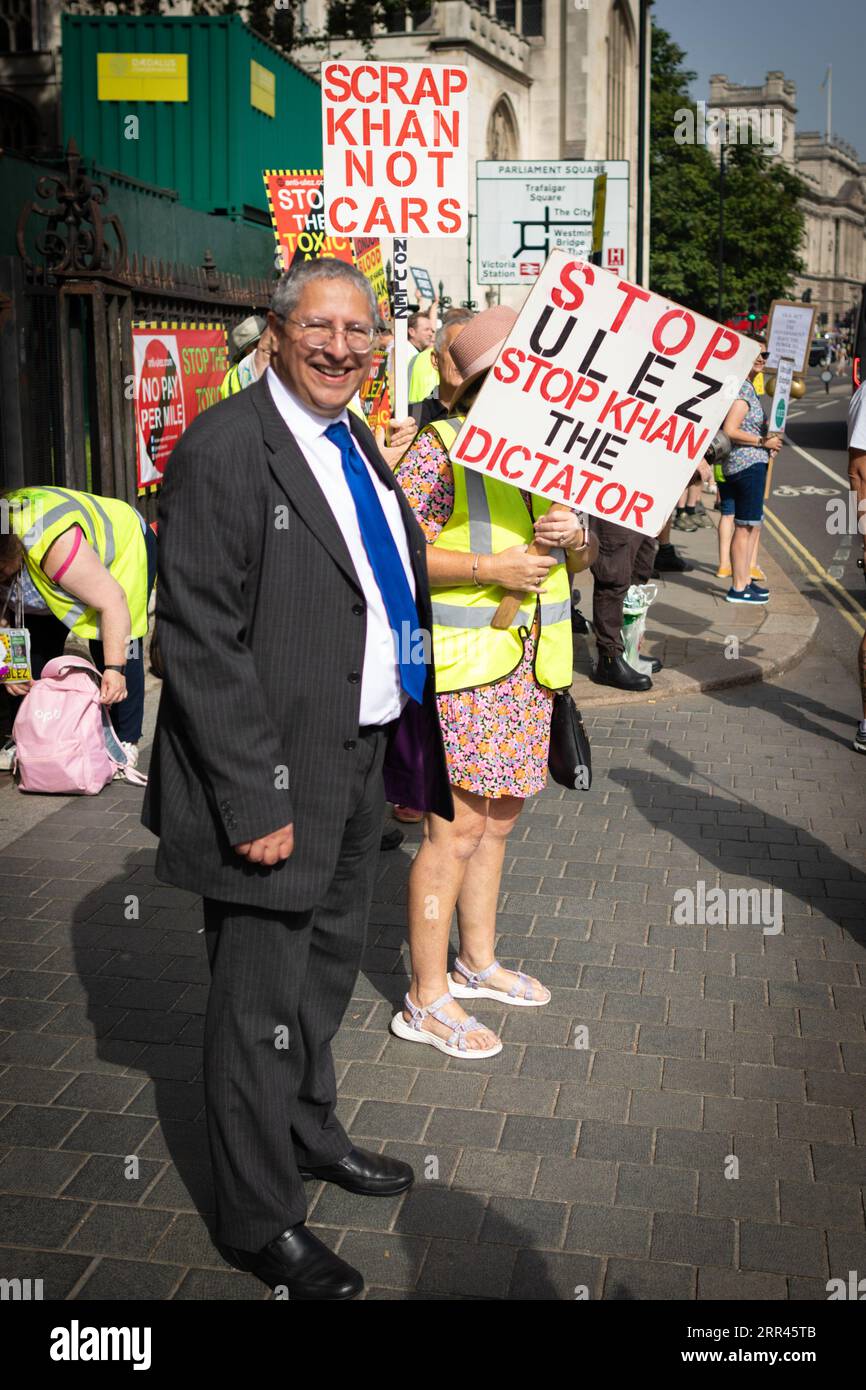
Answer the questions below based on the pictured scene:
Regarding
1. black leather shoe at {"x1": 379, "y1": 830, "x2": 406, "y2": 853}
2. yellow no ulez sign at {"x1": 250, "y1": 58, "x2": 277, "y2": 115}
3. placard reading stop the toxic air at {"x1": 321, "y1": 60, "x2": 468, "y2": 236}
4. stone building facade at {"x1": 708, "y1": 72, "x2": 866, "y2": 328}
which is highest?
stone building facade at {"x1": 708, "y1": 72, "x2": 866, "y2": 328}

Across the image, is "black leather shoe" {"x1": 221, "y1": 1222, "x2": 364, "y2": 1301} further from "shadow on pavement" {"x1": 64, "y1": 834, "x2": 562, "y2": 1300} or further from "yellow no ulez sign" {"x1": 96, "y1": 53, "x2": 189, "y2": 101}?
"yellow no ulez sign" {"x1": 96, "y1": 53, "x2": 189, "y2": 101}

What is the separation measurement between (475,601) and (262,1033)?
1478mm

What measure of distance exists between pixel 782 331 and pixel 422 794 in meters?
11.6

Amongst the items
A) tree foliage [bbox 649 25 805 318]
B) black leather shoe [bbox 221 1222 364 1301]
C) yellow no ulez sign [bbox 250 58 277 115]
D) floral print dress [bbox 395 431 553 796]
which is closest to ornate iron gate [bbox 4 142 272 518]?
floral print dress [bbox 395 431 553 796]

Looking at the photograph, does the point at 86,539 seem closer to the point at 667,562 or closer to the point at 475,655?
the point at 475,655

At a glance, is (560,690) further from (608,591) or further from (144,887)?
(608,591)

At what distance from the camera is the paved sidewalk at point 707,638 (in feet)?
29.3

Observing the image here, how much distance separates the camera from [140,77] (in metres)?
20.6

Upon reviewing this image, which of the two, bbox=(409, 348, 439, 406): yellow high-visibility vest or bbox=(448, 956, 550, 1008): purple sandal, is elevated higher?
bbox=(409, 348, 439, 406): yellow high-visibility vest

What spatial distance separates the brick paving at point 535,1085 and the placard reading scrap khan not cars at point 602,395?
155cm

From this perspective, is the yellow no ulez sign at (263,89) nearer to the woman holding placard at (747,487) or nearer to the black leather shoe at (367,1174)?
the woman holding placard at (747,487)

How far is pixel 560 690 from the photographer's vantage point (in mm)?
4285

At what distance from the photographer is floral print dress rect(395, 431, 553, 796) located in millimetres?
4113

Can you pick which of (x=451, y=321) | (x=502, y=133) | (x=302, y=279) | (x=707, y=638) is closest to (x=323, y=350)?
(x=302, y=279)
